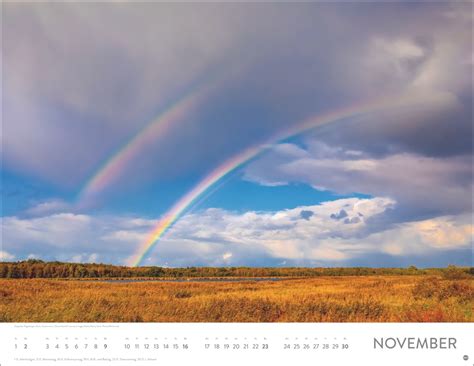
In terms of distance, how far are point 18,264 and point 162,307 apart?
57438 millimetres

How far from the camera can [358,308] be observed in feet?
42.4
